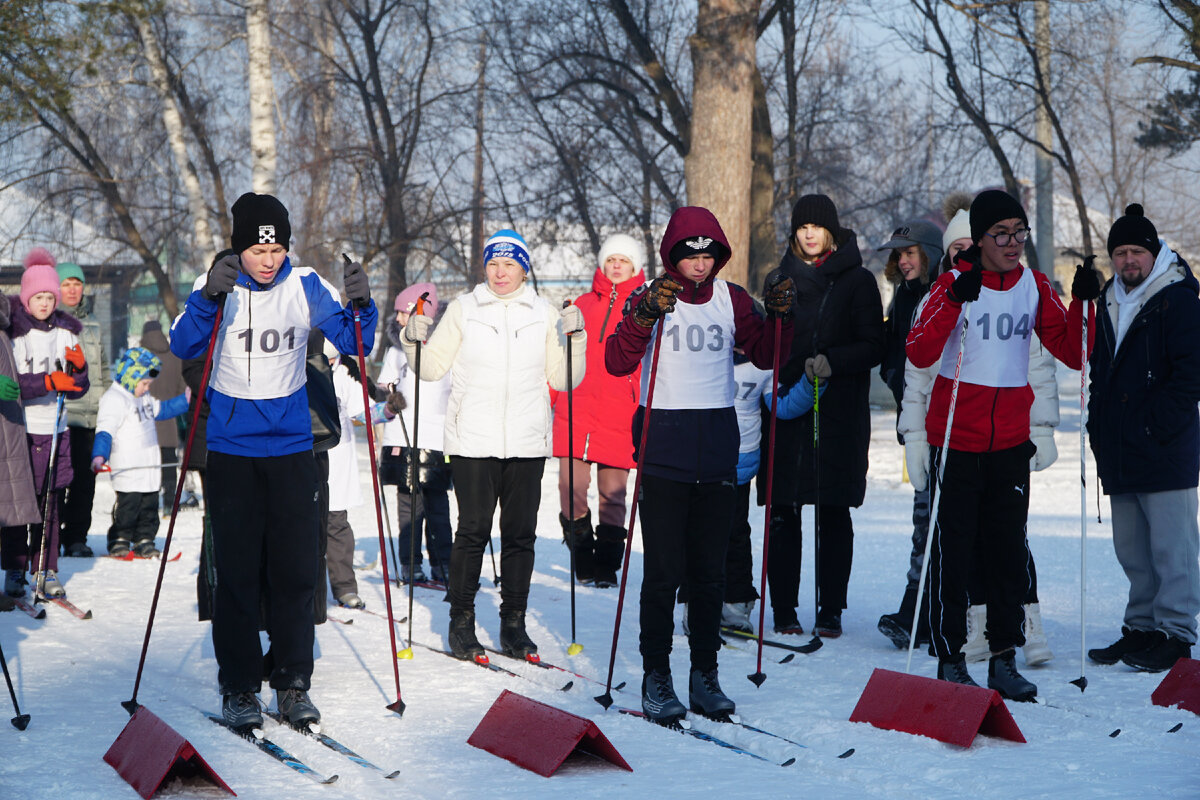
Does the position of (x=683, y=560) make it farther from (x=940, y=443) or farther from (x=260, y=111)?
(x=260, y=111)

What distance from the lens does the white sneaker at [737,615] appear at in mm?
6004

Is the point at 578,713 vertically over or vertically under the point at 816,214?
under

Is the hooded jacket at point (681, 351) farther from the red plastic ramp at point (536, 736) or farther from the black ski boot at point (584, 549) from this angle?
the black ski boot at point (584, 549)

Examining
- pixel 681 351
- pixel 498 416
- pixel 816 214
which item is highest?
pixel 816 214

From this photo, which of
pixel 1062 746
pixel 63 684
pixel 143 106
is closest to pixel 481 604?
pixel 63 684

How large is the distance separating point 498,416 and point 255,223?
4.80 feet

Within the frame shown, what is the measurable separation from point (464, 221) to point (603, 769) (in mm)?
16462

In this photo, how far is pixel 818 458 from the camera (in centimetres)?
581

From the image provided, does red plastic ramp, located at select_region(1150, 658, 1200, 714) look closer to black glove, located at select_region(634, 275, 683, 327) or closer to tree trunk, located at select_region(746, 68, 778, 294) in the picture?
black glove, located at select_region(634, 275, 683, 327)

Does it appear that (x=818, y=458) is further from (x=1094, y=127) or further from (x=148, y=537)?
(x=1094, y=127)

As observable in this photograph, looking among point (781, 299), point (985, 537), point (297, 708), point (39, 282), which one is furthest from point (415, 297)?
point (985, 537)

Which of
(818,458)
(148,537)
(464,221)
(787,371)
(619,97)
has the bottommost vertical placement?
(148,537)

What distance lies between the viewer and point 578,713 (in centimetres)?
457

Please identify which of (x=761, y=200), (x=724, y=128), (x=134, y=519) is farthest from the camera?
(x=761, y=200)
